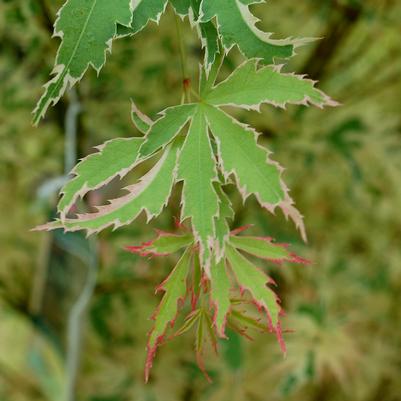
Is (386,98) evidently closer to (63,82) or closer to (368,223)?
(368,223)

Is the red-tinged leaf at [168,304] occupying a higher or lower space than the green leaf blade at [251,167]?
lower

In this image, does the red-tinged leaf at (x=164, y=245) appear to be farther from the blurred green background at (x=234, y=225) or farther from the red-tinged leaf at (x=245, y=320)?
the blurred green background at (x=234, y=225)

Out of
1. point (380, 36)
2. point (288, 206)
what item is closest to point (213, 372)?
point (380, 36)

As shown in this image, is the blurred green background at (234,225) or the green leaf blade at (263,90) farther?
the blurred green background at (234,225)

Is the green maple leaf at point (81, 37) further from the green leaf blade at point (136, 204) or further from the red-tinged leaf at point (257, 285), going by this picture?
the red-tinged leaf at point (257, 285)

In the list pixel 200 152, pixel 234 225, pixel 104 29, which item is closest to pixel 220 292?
pixel 200 152

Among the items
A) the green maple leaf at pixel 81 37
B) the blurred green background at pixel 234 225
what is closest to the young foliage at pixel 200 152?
the green maple leaf at pixel 81 37

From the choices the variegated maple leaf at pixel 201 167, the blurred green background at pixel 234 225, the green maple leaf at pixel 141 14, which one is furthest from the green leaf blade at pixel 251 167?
the blurred green background at pixel 234 225

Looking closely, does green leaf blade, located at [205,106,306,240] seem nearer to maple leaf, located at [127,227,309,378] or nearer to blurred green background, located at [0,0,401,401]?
maple leaf, located at [127,227,309,378]

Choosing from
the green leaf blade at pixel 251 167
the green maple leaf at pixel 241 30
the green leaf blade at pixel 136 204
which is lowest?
the green leaf blade at pixel 136 204
